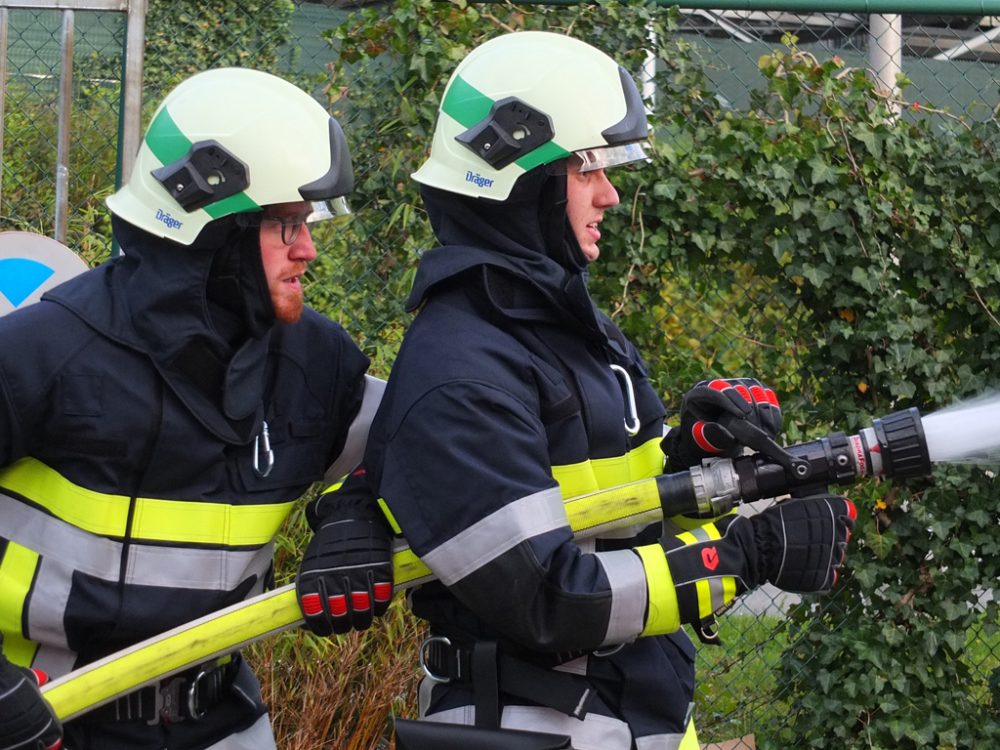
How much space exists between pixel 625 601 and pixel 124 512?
0.99 metres

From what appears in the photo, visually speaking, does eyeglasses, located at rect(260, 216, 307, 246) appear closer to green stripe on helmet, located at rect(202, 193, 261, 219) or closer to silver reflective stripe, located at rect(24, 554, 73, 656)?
green stripe on helmet, located at rect(202, 193, 261, 219)

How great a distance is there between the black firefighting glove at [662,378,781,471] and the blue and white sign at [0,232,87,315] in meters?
1.93

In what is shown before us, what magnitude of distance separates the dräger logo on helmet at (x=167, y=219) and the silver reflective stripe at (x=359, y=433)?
60 cm

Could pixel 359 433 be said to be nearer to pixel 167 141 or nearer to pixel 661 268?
pixel 167 141

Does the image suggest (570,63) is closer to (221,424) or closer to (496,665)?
(221,424)

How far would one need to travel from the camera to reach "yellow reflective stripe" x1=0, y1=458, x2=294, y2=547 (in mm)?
2473

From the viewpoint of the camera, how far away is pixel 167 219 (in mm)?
2572

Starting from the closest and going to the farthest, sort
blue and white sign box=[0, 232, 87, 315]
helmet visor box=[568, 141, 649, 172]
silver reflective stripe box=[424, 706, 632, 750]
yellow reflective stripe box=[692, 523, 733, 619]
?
1. yellow reflective stripe box=[692, 523, 733, 619]
2. silver reflective stripe box=[424, 706, 632, 750]
3. helmet visor box=[568, 141, 649, 172]
4. blue and white sign box=[0, 232, 87, 315]

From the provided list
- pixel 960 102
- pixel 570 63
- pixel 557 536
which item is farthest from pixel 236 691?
pixel 960 102

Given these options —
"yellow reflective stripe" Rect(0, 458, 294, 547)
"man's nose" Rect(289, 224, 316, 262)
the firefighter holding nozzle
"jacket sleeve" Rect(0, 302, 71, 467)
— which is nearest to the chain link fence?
"man's nose" Rect(289, 224, 316, 262)

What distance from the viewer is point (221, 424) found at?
102 inches

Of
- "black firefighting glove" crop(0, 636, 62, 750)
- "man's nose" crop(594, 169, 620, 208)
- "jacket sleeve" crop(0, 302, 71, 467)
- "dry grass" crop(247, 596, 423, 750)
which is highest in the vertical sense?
"man's nose" crop(594, 169, 620, 208)

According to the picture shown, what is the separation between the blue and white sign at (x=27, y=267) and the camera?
355cm

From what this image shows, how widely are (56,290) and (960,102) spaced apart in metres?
3.44
